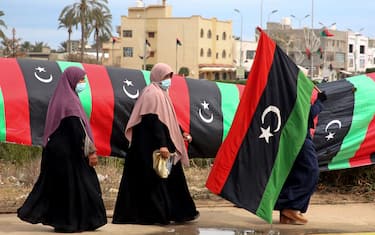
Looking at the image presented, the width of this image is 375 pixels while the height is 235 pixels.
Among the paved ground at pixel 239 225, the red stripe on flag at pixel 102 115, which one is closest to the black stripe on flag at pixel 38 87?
the red stripe on flag at pixel 102 115

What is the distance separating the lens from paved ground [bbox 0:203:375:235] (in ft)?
25.2

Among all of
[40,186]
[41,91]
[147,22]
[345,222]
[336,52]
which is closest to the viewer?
[40,186]

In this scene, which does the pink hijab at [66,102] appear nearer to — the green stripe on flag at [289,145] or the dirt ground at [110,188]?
the dirt ground at [110,188]

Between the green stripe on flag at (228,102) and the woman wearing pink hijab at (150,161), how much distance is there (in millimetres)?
1993

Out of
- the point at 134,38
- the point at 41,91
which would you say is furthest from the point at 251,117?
the point at 134,38

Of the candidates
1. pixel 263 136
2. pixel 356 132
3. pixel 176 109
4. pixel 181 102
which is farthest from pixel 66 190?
pixel 356 132

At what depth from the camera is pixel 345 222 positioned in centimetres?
834

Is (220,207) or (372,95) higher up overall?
(372,95)

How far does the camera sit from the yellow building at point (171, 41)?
7994 centimetres

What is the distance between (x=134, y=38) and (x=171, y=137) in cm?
7450

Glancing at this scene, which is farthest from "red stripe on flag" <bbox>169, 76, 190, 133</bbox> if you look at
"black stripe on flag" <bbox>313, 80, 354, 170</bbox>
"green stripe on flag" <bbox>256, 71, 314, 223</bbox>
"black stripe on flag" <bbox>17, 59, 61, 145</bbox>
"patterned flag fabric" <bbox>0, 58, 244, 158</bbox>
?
"green stripe on flag" <bbox>256, 71, 314, 223</bbox>

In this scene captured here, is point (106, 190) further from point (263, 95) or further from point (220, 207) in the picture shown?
point (263, 95)

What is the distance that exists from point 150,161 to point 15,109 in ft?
6.18

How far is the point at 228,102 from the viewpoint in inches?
399
